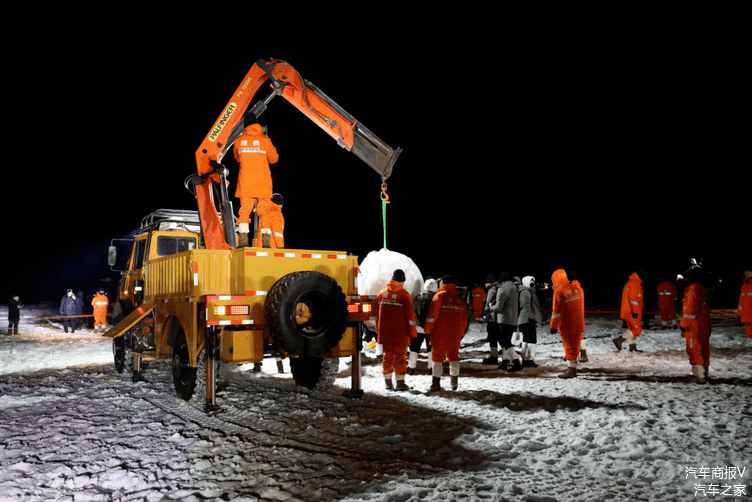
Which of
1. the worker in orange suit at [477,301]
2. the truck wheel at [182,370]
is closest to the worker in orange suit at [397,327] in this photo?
the truck wheel at [182,370]

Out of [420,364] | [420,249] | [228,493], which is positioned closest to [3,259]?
[420,249]

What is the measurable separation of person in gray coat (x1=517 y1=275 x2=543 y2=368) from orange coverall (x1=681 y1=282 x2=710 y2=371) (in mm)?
2630

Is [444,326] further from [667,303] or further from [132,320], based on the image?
[667,303]

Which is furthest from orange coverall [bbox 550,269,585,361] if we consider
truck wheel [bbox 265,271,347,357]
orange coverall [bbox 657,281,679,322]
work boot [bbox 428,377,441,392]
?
orange coverall [bbox 657,281,679,322]

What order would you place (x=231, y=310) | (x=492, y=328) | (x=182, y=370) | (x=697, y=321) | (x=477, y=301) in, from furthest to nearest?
(x=477, y=301) < (x=492, y=328) < (x=697, y=321) < (x=182, y=370) < (x=231, y=310)

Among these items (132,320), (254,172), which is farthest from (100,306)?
(254,172)

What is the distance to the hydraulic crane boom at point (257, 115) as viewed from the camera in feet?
27.0

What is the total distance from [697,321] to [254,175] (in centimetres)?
712

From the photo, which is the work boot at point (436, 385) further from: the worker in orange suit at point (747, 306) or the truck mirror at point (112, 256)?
the worker in orange suit at point (747, 306)

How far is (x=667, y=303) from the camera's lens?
16.0 m

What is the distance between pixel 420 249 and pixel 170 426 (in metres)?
57.5

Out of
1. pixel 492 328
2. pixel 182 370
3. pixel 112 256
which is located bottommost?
pixel 182 370

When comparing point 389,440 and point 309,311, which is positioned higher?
point 309,311

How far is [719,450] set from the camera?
472 cm
